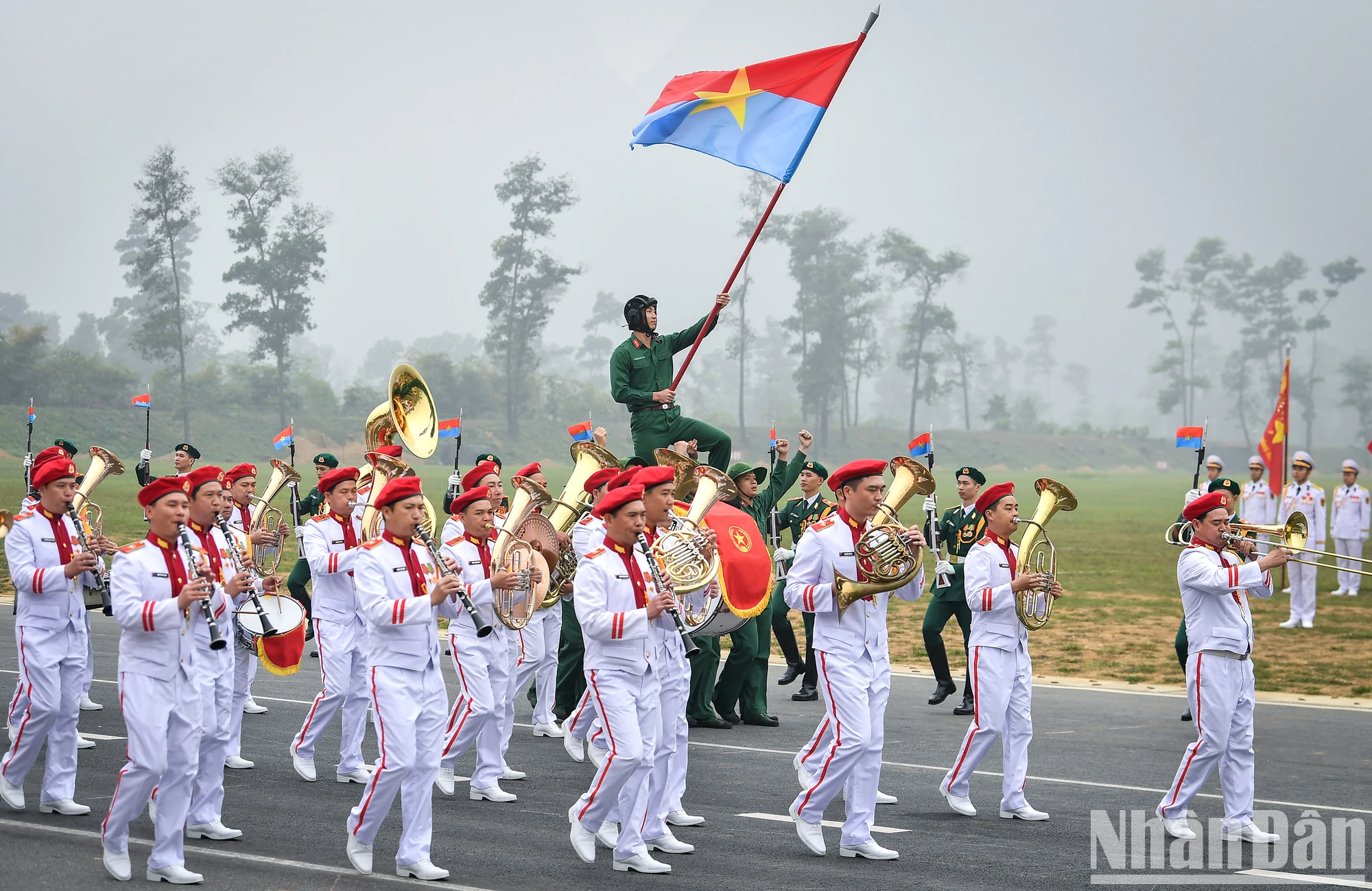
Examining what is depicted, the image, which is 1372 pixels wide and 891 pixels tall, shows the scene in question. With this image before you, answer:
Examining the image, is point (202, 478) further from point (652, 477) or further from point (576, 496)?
point (576, 496)

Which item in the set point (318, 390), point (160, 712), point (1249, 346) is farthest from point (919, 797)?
point (1249, 346)

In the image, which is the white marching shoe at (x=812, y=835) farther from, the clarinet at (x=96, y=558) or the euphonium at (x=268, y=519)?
the euphonium at (x=268, y=519)

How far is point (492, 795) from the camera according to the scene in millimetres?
9500

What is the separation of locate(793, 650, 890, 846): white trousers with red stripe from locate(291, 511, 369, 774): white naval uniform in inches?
143

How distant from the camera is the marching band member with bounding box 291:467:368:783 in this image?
10.0 metres

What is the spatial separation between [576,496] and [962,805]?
3489 mm

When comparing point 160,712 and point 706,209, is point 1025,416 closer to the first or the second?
point 706,209

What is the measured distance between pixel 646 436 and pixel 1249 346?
106330 millimetres

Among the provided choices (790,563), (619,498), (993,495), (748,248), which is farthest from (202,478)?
(790,563)

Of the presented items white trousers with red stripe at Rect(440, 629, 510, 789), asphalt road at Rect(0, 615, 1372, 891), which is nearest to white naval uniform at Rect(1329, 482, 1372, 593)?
asphalt road at Rect(0, 615, 1372, 891)

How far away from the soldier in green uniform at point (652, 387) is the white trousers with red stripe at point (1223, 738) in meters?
4.57

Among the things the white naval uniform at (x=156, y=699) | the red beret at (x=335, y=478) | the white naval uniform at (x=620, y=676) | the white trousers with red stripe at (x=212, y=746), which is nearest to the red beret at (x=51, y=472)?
the white trousers with red stripe at (x=212, y=746)

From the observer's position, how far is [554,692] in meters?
12.8

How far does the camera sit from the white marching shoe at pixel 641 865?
7562mm
